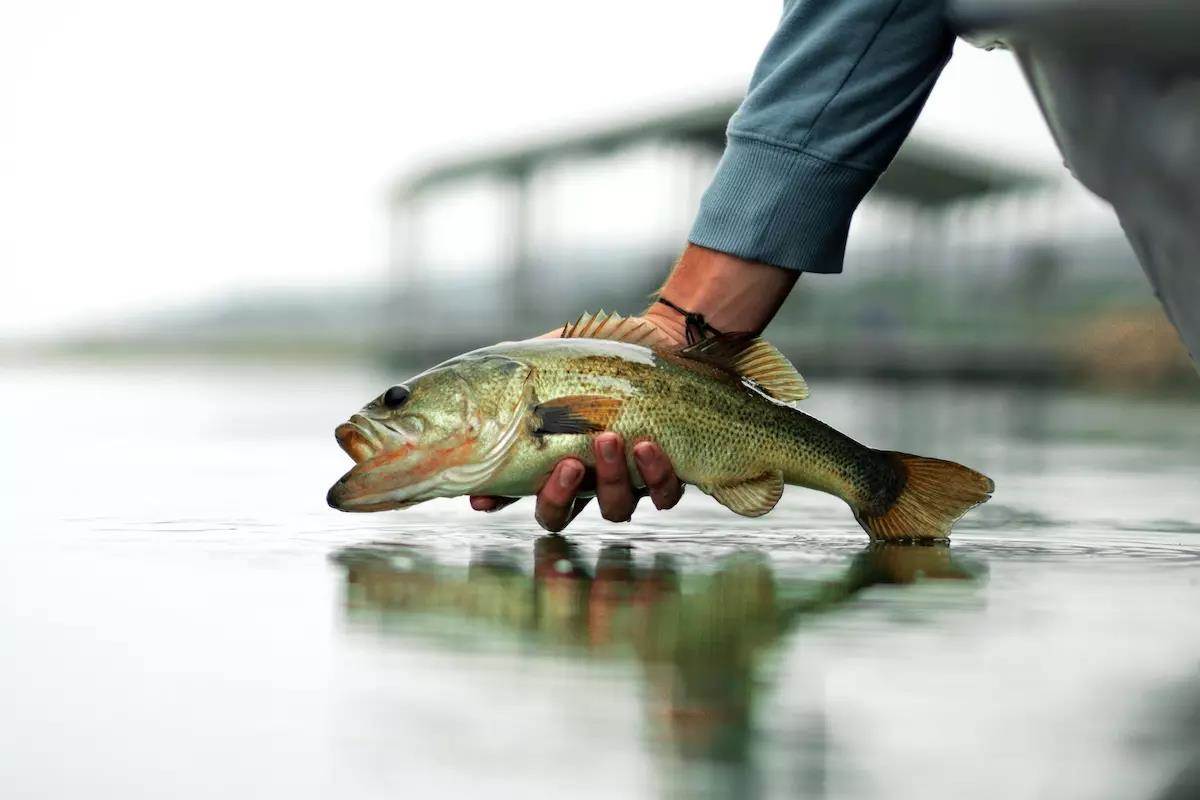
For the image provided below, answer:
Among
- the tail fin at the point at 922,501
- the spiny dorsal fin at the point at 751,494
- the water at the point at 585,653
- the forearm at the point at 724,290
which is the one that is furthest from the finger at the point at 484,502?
the tail fin at the point at 922,501

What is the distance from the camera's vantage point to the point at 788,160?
2430 millimetres

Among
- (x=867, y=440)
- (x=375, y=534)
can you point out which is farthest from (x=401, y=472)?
(x=867, y=440)

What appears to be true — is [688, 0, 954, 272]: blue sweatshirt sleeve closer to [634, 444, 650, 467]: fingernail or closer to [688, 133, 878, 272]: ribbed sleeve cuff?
[688, 133, 878, 272]: ribbed sleeve cuff

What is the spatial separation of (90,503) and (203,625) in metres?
1.35

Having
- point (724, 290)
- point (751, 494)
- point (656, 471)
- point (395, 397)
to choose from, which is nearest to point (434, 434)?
point (395, 397)

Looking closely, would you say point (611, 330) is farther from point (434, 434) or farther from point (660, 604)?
point (660, 604)

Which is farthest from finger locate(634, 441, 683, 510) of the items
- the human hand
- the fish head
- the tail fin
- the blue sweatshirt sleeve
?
the blue sweatshirt sleeve

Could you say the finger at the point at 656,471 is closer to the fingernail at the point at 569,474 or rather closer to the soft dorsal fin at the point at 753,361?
the fingernail at the point at 569,474

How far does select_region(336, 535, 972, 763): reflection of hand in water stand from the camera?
1.12 metres

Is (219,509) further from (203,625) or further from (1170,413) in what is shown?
(1170,413)

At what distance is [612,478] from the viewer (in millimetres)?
2047

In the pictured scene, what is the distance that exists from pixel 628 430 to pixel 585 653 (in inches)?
29.9

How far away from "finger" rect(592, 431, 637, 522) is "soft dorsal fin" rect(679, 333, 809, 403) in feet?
0.70

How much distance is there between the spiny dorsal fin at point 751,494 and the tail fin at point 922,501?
16 centimetres
